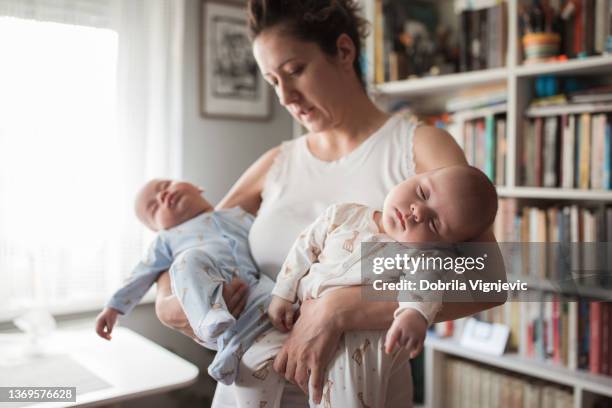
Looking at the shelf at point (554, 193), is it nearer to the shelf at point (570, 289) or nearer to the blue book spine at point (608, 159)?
the blue book spine at point (608, 159)

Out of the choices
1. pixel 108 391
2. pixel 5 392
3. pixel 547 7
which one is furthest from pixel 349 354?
pixel 547 7

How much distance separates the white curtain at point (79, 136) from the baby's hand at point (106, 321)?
82cm

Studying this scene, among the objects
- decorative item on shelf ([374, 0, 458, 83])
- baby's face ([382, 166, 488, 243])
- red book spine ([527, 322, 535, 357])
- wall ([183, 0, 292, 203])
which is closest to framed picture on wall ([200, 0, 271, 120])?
wall ([183, 0, 292, 203])

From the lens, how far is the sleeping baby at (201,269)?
→ 3.90 ft

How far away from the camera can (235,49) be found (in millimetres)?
2826

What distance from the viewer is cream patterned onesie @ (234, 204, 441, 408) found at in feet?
3.64

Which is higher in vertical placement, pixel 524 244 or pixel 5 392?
pixel 524 244

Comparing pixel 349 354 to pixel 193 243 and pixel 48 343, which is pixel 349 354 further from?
pixel 48 343

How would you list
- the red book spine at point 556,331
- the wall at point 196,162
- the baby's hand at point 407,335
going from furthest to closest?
the wall at point 196,162, the red book spine at point 556,331, the baby's hand at point 407,335

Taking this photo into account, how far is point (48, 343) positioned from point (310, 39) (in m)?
1.47

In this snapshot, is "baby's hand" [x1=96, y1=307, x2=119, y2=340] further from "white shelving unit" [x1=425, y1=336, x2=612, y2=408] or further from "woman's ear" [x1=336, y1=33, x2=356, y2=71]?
"white shelving unit" [x1=425, y1=336, x2=612, y2=408]

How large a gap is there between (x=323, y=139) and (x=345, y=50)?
228 mm

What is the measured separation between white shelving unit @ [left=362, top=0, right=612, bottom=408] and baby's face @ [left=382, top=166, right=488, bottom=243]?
0.94m

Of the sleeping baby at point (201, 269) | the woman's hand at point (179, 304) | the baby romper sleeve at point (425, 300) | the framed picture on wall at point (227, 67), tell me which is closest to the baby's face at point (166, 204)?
the sleeping baby at point (201, 269)
